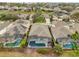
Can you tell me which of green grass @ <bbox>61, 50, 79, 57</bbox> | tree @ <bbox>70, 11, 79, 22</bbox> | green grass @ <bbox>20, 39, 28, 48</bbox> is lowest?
green grass @ <bbox>61, 50, 79, 57</bbox>

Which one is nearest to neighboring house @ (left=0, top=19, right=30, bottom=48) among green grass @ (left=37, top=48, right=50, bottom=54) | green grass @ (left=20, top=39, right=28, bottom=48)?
green grass @ (left=20, top=39, right=28, bottom=48)

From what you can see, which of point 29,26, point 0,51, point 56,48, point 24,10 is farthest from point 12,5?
point 56,48

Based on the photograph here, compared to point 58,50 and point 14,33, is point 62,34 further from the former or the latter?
point 14,33

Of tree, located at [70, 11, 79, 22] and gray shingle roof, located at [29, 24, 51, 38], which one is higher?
tree, located at [70, 11, 79, 22]

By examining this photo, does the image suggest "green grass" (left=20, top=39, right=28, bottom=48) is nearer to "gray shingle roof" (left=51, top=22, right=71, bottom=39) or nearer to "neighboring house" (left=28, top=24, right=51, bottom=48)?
"neighboring house" (left=28, top=24, right=51, bottom=48)

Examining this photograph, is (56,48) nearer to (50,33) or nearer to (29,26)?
(50,33)
